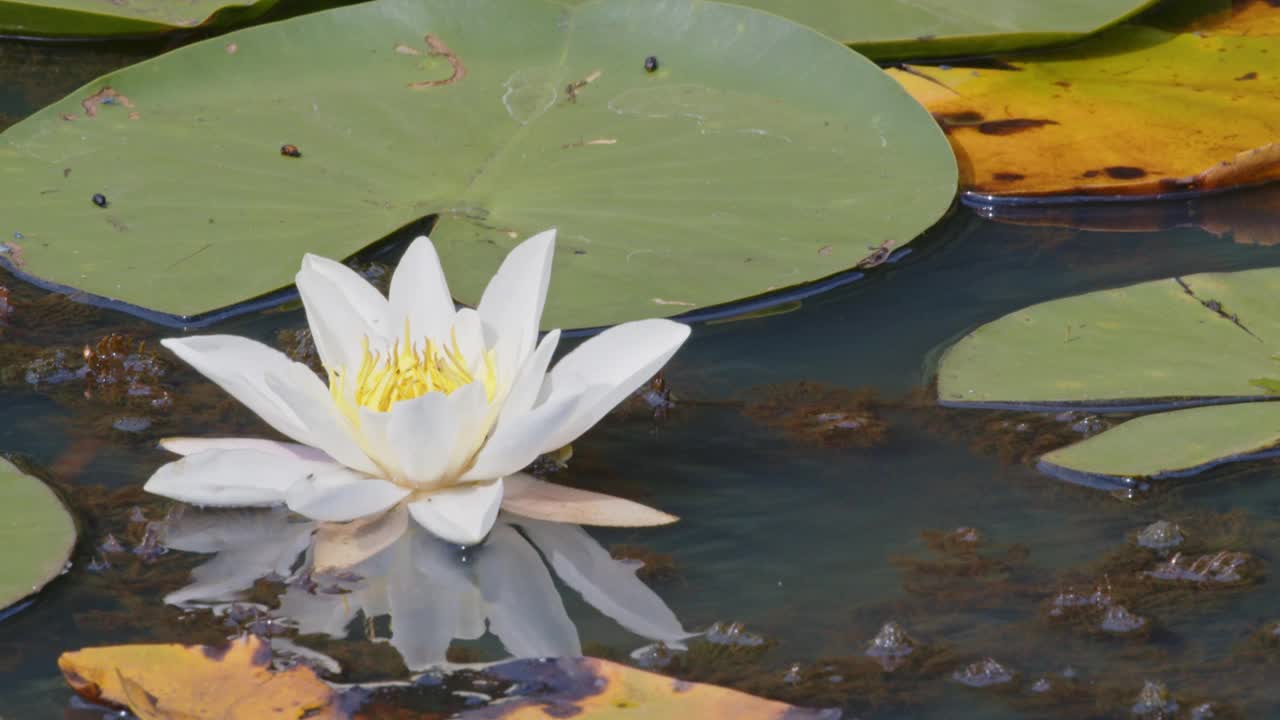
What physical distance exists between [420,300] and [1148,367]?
137 cm

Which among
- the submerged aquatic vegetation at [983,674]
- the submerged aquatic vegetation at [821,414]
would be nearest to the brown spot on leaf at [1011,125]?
the submerged aquatic vegetation at [821,414]

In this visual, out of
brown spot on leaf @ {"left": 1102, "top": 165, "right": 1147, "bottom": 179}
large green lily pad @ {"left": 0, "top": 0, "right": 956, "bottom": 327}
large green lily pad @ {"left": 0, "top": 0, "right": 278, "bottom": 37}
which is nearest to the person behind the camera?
large green lily pad @ {"left": 0, "top": 0, "right": 956, "bottom": 327}

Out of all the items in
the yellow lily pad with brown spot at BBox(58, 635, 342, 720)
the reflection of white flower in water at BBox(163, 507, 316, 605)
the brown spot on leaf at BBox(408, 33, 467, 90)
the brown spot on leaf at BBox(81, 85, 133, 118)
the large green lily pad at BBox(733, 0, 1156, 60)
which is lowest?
the reflection of white flower in water at BBox(163, 507, 316, 605)

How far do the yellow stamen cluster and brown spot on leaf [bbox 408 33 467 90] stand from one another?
145 cm

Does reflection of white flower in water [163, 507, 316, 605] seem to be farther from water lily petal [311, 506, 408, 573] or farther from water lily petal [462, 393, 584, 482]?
water lily petal [462, 393, 584, 482]

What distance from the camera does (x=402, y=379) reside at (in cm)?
224

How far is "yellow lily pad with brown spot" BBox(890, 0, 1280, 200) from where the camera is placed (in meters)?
3.44

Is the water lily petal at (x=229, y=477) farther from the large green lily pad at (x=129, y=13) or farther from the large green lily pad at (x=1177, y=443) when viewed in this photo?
the large green lily pad at (x=129, y=13)

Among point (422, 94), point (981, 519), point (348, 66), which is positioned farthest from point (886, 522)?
point (348, 66)

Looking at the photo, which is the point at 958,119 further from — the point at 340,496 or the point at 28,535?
the point at 28,535

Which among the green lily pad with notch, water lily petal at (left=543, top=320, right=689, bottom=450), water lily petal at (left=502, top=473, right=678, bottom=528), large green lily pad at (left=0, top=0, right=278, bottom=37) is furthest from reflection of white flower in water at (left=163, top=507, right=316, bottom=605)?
large green lily pad at (left=0, top=0, right=278, bottom=37)

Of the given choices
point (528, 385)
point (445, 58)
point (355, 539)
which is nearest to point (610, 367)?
point (528, 385)

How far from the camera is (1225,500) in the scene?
2.33 metres

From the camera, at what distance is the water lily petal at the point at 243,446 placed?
91.8 inches
